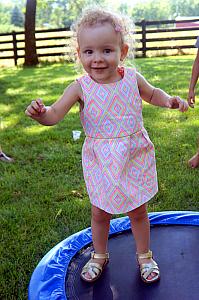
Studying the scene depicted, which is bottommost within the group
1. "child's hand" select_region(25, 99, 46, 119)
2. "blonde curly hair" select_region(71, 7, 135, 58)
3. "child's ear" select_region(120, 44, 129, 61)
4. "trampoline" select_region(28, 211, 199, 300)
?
"trampoline" select_region(28, 211, 199, 300)

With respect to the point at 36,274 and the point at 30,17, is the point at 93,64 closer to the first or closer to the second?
the point at 36,274

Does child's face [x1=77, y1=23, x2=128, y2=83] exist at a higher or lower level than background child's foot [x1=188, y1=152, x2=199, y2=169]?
higher

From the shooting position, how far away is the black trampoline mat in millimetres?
1768

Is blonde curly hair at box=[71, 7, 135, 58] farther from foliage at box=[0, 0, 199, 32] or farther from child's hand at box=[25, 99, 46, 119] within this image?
foliage at box=[0, 0, 199, 32]

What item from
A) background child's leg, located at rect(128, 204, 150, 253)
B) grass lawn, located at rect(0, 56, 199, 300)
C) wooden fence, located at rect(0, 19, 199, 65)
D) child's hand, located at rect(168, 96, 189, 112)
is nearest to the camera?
child's hand, located at rect(168, 96, 189, 112)

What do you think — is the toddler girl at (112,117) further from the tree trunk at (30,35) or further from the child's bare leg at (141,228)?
the tree trunk at (30,35)

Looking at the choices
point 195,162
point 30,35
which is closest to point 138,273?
point 195,162

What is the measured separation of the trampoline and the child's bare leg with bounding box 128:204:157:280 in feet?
0.29

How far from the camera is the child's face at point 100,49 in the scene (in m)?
1.62

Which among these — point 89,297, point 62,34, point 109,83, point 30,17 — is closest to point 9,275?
point 89,297

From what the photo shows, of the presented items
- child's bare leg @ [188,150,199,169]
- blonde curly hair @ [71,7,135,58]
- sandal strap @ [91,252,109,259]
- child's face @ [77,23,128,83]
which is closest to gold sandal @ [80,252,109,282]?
sandal strap @ [91,252,109,259]

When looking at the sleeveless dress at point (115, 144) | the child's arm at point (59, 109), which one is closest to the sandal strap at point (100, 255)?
the sleeveless dress at point (115, 144)

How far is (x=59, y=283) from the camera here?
72.9 inches

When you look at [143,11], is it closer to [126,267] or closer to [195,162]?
[195,162]
